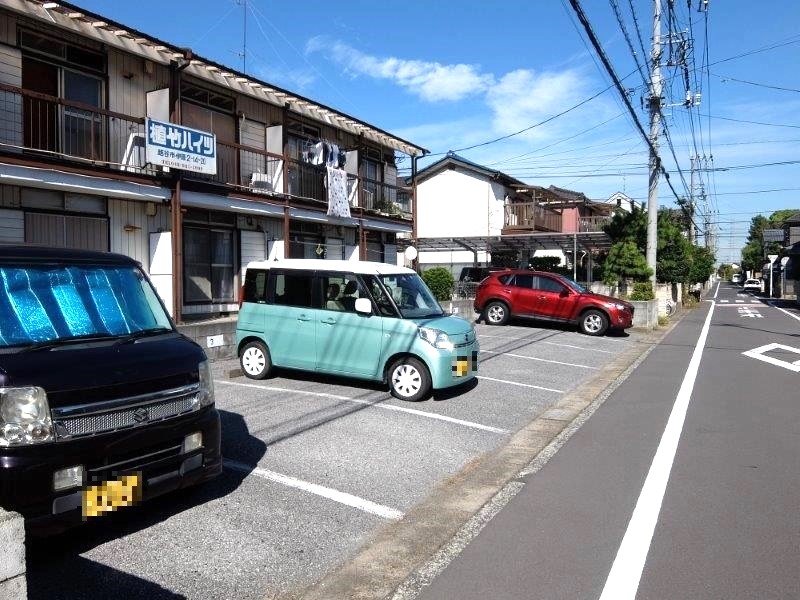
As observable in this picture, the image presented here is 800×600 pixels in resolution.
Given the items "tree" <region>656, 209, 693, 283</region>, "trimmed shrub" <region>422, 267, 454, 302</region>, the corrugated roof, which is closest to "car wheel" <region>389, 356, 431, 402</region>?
the corrugated roof

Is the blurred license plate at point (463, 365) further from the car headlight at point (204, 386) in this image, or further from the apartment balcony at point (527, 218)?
the apartment balcony at point (527, 218)

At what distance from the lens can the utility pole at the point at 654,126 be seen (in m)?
20.6

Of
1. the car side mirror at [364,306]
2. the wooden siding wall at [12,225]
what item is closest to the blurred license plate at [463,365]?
the car side mirror at [364,306]

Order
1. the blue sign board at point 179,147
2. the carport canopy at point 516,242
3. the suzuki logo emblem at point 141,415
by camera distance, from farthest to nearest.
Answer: the carport canopy at point 516,242
the blue sign board at point 179,147
the suzuki logo emblem at point 141,415

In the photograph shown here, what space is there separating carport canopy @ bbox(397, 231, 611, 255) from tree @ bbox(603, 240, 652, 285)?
4.07 meters

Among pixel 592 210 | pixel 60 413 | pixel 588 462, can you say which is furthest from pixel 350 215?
pixel 592 210

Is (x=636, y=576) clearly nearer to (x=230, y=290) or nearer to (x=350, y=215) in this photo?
(x=230, y=290)

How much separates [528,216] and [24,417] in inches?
1344

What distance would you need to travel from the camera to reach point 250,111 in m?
15.6

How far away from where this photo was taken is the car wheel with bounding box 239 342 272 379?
378 inches

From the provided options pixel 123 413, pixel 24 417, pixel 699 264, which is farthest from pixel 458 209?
pixel 24 417

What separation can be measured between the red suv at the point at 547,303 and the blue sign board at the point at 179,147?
9.18 m

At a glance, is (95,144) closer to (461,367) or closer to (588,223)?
(461,367)

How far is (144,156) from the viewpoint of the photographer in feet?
40.7
